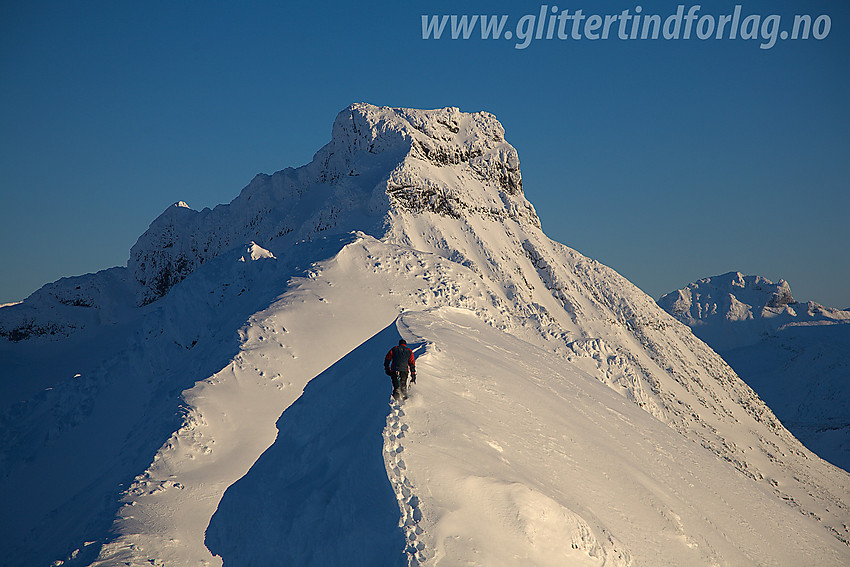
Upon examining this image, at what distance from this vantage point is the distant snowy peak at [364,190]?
75375 mm

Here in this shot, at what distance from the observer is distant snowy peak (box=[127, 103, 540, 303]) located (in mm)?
75375

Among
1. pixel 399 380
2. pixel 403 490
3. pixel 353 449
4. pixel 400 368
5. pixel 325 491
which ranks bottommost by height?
pixel 325 491

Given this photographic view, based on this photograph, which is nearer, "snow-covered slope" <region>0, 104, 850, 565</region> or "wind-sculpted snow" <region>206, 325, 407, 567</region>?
"wind-sculpted snow" <region>206, 325, 407, 567</region>

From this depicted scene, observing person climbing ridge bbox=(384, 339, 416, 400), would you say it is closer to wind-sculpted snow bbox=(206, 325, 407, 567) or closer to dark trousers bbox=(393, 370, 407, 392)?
dark trousers bbox=(393, 370, 407, 392)

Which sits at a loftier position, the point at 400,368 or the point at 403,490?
the point at 400,368

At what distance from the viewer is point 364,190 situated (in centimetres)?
7794

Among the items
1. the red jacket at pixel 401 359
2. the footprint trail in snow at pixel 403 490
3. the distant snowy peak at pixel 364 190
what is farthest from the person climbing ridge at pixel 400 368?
the distant snowy peak at pixel 364 190

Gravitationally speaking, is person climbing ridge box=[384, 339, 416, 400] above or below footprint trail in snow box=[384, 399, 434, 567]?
above

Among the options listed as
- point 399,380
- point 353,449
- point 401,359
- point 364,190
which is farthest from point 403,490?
point 364,190

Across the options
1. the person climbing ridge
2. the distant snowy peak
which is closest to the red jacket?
the person climbing ridge

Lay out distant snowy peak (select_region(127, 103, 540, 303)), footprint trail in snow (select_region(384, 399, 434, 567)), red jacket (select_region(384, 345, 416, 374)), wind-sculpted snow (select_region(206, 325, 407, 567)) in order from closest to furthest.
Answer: footprint trail in snow (select_region(384, 399, 434, 567)), wind-sculpted snow (select_region(206, 325, 407, 567)), red jacket (select_region(384, 345, 416, 374)), distant snowy peak (select_region(127, 103, 540, 303))

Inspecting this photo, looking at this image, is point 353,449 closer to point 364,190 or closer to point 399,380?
point 399,380

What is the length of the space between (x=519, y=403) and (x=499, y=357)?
14.0 feet

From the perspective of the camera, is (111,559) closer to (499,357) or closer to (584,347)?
(499,357)
